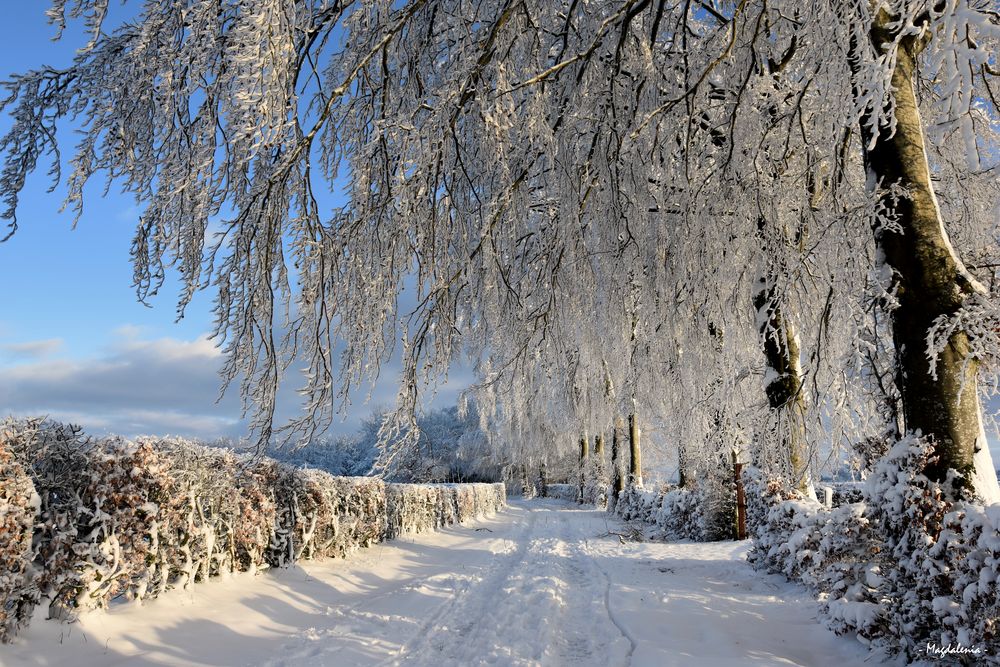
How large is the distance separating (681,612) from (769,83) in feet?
16.1

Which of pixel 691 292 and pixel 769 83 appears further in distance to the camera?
pixel 691 292

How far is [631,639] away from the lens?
4879 mm

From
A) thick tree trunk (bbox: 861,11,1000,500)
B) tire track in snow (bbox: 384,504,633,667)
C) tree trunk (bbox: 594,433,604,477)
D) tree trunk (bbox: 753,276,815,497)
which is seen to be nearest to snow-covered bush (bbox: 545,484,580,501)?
tree trunk (bbox: 594,433,604,477)

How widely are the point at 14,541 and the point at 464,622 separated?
3.78 meters

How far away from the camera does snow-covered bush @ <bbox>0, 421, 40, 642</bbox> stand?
153 inches

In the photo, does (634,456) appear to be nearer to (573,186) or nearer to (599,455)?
(599,455)

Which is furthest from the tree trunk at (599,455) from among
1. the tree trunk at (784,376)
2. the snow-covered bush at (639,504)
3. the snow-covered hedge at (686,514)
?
the tree trunk at (784,376)

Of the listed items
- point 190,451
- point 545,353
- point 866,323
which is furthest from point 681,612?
point 190,451

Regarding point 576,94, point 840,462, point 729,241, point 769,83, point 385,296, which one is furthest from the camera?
point 729,241

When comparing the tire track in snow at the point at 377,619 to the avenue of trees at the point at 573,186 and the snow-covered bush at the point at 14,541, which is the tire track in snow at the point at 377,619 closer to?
the snow-covered bush at the point at 14,541

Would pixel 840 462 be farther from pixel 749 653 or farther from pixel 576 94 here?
pixel 576 94

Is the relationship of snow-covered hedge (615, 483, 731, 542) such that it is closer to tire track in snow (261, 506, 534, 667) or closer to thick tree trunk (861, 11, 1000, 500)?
tire track in snow (261, 506, 534, 667)

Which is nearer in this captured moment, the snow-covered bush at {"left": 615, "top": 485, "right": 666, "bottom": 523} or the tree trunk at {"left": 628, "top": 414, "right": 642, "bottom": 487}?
the snow-covered bush at {"left": 615, "top": 485, "right": 666, "bottom": 523}

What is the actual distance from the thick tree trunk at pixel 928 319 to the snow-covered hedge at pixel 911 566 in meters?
0.19
